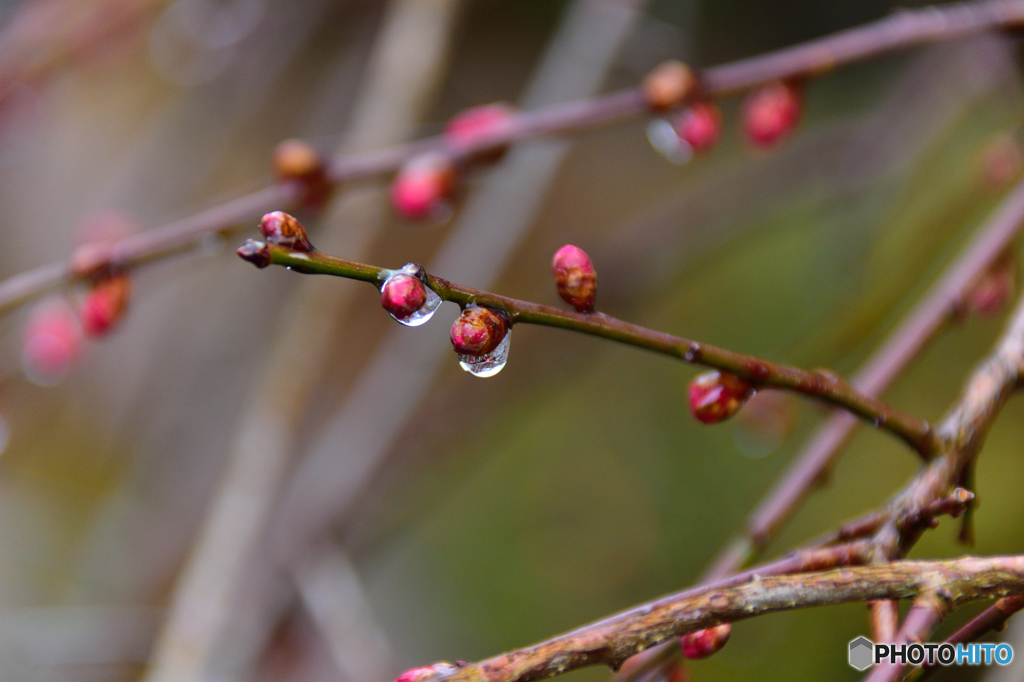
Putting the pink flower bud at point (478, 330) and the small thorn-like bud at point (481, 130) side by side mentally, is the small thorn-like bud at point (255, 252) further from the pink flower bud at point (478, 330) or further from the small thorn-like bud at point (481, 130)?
the small thorn-like bud at point (481, 130)

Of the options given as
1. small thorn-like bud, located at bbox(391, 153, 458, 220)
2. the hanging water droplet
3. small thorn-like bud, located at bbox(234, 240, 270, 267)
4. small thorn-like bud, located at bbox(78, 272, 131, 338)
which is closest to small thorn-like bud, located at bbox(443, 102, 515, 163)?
small thorn-like bud, located at bbox(391, 153, 458, 220)

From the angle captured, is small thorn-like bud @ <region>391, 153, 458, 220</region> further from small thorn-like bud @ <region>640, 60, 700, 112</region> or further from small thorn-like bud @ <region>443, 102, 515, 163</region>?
small thorn-like bud @ <region>640, 60, 700, 112</region>

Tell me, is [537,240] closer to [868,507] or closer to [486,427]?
[486,427]

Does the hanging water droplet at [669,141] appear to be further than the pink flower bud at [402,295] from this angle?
Yes

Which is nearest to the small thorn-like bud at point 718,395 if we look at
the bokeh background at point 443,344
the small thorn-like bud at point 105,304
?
the small thorn-like bud at point 105,304

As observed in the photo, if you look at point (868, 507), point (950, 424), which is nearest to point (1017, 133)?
point (868, 507)

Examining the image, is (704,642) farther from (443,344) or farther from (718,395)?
(443,344)

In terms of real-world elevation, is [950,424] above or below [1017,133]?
below
